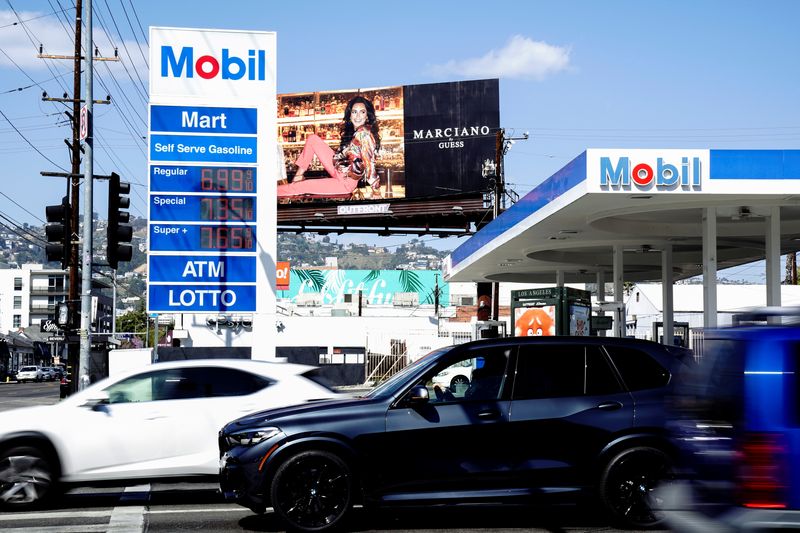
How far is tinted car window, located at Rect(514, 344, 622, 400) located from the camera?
941 cm

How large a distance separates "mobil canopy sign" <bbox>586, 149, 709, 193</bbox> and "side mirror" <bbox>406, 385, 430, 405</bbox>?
10.7 meters

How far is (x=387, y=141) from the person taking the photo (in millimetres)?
55031

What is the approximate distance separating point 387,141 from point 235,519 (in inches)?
1801

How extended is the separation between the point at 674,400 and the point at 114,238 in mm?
13232

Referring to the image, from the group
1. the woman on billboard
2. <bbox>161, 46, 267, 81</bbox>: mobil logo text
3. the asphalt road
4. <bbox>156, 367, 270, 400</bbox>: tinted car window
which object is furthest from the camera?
the woman on billboard

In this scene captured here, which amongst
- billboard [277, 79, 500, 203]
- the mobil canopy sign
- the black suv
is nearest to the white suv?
billboard [277, 79, 500, 203]

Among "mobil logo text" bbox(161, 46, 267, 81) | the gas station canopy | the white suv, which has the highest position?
"mobil logo text" bbox(161, 46, 267, 81)

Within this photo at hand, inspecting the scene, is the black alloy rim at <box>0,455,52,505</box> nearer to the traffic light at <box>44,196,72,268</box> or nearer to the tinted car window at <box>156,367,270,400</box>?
the tinted car window at <box>156,367,270,400</box>

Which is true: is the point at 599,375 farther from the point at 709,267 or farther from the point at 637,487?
the point at 709,267

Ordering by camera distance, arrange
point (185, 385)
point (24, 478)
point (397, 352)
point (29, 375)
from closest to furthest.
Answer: point (24, 478), point (185, 385), point (397, 352), point (29, 375)

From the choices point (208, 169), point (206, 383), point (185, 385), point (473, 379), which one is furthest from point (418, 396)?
point (208, 169)

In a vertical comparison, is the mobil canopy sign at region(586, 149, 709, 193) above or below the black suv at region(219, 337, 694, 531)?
above

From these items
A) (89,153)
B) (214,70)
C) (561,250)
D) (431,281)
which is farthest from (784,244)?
(431,281)

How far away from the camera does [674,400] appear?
7172 millimetres
